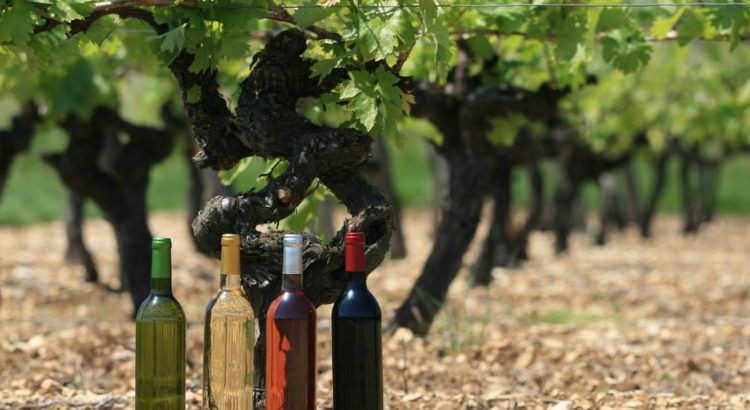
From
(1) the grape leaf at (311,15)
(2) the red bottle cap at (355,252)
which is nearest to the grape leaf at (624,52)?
(1) the grape leaf at (311,15)

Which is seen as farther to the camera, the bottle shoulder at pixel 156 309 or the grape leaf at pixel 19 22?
the grape leaf at pixel 19 22

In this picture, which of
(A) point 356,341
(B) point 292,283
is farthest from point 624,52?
(B) point 292,283

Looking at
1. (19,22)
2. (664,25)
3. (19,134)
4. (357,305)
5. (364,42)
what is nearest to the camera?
(357,305)

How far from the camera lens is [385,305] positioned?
1009 centimetres

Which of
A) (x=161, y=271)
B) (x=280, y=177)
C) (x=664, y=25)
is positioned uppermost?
(x=664, y=25)

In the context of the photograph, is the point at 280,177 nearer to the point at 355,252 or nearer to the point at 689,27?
the point at 355,252

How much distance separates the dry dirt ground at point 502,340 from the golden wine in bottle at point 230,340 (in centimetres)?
139

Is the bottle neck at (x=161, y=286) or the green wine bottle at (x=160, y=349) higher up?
the bottle neck at (x=161, y=286)

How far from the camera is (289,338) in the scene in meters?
3.70

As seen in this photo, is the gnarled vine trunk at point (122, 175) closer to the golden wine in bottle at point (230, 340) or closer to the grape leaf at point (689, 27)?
the grape leaf at point (689, 27)

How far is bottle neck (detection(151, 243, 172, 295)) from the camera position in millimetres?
3725

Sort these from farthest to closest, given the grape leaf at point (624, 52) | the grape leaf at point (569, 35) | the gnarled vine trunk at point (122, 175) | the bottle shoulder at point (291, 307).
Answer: the gnarled vine trunk at point (122, 175)
the grape leaf at point (624, 52)
the grape leaf at point (569, 35)
the bottle shoulder at point (291, 307)

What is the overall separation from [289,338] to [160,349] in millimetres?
496

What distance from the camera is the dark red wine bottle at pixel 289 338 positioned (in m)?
3.70
